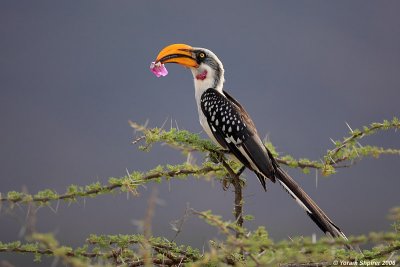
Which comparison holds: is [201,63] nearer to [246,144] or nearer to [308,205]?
[246,144]

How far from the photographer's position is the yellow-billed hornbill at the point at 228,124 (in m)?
4.75

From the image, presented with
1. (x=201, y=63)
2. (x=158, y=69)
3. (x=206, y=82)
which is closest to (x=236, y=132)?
(x=206, y=82)

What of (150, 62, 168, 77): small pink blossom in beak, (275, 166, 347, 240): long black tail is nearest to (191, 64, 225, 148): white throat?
(150, 62, 168, 77): small pink blossom in beak

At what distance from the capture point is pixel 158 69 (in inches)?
221

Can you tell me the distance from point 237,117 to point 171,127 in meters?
0.80

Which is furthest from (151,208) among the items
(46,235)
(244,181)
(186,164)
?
(244,181)

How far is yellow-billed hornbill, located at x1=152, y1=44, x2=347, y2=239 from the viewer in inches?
187

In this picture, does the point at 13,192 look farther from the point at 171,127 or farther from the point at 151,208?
the point at 151,208

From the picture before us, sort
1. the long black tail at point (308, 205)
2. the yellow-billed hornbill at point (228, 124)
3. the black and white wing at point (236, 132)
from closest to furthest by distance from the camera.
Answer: the long black tail at point (308, 205)
the yellow-billed hornbill at point (228, 124)
the black and white wing at point (236, 132)

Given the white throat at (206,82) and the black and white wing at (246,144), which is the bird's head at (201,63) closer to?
the white throat at (206,82)

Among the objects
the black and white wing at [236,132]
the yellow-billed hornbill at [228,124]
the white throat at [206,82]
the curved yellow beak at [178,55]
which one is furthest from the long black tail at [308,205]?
the curved yellow beak at [178,55]

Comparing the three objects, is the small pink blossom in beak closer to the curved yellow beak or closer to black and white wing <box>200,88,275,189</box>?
the curved yellow beak

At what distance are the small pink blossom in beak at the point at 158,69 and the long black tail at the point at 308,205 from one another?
1576 millimetres

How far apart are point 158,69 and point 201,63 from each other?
1.58ft
